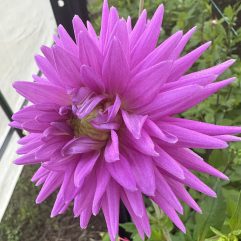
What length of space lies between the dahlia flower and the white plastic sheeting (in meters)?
1.00

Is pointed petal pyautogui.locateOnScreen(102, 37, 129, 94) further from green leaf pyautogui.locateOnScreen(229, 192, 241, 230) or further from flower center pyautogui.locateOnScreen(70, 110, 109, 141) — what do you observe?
green leaf pyautogui.locateOnScreen(229, 192, 241, 230)

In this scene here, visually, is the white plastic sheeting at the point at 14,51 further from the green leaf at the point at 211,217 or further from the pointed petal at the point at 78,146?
the pointed petal at the point at 78,146

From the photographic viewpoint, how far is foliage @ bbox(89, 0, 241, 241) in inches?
32.8

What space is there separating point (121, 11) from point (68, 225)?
3.16 feet

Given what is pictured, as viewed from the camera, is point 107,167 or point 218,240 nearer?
point 107,167

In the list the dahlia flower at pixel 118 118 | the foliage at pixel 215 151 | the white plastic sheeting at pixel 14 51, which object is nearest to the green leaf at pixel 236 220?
the foliage at pixel 215 151

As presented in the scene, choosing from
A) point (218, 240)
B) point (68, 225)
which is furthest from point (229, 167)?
point (68, 225)

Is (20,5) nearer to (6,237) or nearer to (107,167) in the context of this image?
(6,237)

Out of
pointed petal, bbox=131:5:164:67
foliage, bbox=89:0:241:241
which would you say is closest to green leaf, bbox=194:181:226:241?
foliage, bbox=89:0:241:241

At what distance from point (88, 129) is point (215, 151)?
71cm

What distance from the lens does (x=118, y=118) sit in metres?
0.51

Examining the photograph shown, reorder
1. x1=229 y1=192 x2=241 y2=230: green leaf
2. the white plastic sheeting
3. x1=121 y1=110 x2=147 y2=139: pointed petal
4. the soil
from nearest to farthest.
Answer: x1=121 y1=110 x2=147 y2=139: pointed petal → x1=229 y1=192 x2=241 y2=230: green leaf → the white plastic sheeting → the soil

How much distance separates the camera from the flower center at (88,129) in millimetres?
507

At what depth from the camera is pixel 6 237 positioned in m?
1.81
